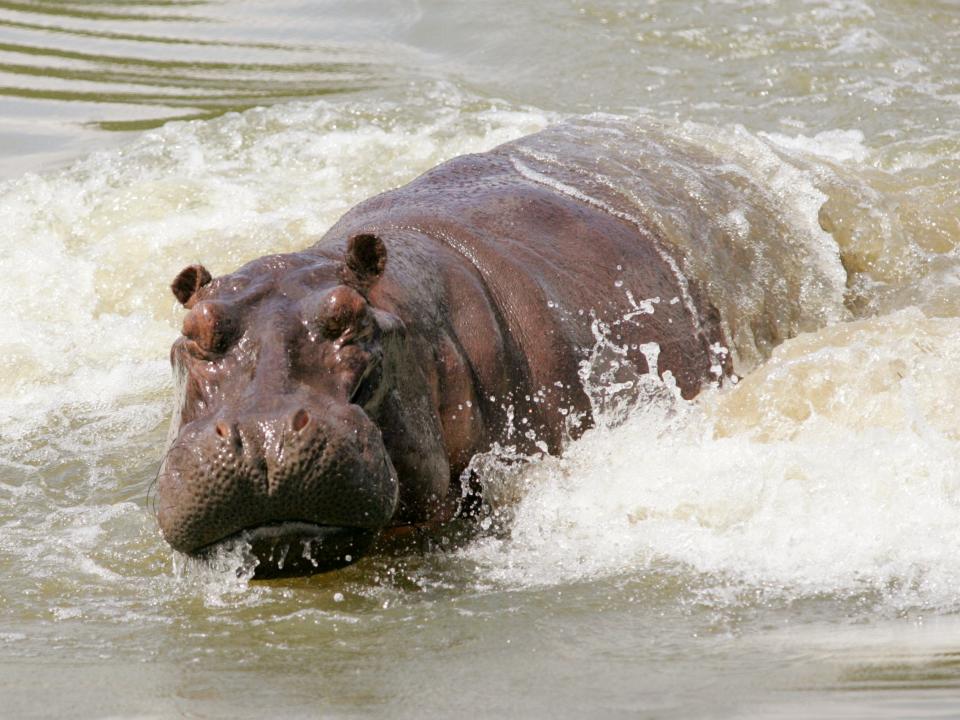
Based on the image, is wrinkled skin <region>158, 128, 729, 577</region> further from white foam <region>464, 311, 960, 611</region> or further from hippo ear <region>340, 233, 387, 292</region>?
white foam <region>464, 311, 960, 611</region>

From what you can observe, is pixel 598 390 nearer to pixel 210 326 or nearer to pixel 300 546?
pixel 300 546

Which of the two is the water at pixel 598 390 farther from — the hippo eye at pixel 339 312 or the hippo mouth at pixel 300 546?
the hippo eye at pixel 339 312

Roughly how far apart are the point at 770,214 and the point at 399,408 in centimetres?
314

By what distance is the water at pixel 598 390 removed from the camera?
155 inches

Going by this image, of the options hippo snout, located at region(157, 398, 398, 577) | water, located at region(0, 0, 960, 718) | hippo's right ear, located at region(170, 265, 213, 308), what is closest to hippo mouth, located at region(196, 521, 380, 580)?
hippo snout, located at region(157, 398, 398, 577)

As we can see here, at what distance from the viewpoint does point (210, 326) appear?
4418mm

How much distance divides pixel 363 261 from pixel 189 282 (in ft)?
1.78

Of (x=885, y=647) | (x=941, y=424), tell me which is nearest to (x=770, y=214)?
(x=941, y=424)

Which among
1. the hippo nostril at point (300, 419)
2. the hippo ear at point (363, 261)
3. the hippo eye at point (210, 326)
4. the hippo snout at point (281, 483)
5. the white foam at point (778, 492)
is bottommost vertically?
the white foam at point (778, 492)

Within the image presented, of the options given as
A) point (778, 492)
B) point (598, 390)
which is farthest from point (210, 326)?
point (778, 492)

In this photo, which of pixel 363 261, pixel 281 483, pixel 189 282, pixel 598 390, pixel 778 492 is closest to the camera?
pixel 281 483

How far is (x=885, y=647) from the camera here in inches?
148

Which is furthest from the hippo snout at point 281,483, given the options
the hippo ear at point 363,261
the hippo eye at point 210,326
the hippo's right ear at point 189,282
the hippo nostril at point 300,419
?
the hippo ear at point 363,261

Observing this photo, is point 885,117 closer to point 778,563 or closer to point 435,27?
point 435,27
